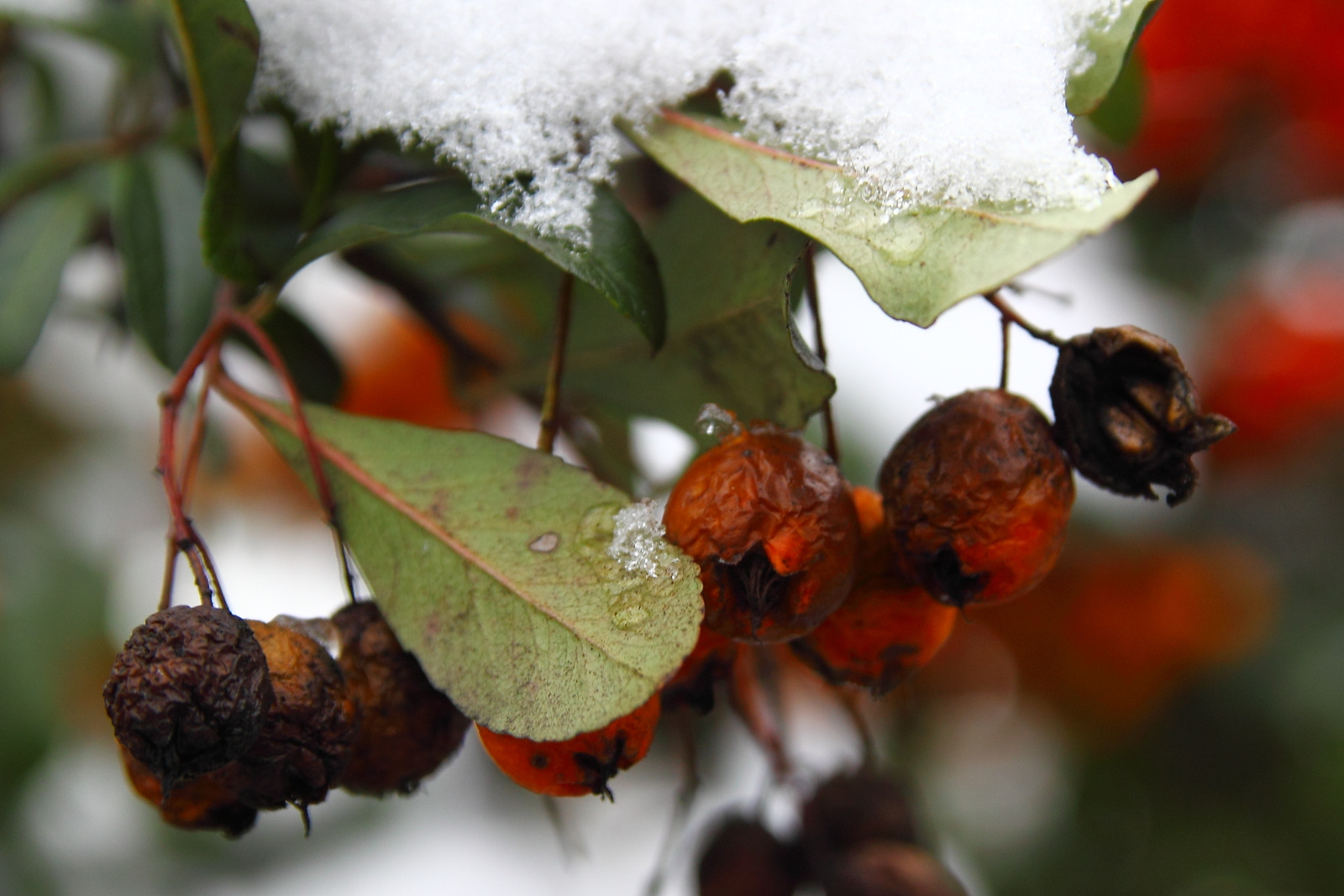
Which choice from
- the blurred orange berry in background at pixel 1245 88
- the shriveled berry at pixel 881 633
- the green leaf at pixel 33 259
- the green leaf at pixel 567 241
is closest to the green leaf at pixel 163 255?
the green leaf at pixel 33 259

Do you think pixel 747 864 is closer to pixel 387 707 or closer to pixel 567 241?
pixel 387 707

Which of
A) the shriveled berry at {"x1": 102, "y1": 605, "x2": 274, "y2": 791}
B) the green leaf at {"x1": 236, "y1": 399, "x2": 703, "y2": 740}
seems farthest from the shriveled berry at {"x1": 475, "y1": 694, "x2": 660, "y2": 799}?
the shriveled berry at {"x1": 102, "y1": 605, "x2": 274, "y2": 791}

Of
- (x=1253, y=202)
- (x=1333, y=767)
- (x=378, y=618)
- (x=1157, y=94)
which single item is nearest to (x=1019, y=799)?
→ (x=1333, y=767)

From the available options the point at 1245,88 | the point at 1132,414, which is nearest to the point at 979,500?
the point at 1132,414

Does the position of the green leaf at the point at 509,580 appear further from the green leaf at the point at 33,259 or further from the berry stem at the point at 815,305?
the green leaf at the point at 33,259

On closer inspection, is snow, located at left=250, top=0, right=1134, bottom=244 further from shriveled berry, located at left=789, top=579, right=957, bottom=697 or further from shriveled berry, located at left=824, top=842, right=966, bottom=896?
shriveled berry, located at left=824, top=842, right=966, bottom=896

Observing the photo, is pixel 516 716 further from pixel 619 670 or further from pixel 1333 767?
pixel 1333 767

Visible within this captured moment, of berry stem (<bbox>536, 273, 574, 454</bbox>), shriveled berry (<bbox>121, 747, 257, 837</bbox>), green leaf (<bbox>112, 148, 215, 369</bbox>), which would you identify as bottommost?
shriveled berry (<bbox>121, 747, 257, 837</bbox>)
